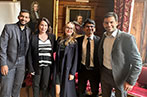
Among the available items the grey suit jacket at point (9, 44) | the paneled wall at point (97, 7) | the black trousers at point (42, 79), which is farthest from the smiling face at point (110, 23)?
the paneled wall at point (97, 7)

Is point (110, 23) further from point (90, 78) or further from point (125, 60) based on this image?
point (90, 78)

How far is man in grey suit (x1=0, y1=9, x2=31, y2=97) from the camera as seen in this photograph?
6.32ft

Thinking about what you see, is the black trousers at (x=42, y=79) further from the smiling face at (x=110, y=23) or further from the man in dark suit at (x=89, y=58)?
the smiling face at (x=110, y=23)

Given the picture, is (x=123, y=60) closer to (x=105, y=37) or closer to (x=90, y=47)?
(x=105, y=37)

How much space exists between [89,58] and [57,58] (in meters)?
0.48

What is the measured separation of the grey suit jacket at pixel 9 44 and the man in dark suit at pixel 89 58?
36.2 inches

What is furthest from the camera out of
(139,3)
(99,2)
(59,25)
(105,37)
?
(59,25)

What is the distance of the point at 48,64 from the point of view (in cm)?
211

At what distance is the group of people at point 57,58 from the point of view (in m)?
1.90

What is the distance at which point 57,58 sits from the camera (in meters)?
2.06

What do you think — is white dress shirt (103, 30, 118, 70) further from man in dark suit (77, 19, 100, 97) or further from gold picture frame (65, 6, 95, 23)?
gold picture frame (65, 6, 95, 23)

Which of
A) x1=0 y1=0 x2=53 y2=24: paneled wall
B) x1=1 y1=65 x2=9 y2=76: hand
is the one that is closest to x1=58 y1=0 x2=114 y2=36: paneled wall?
x1=0 y1=0 x2=53 y2=24: paneled wall

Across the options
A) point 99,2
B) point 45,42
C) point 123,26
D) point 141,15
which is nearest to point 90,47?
point 45,42

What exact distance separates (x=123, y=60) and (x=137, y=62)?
0.53ft
